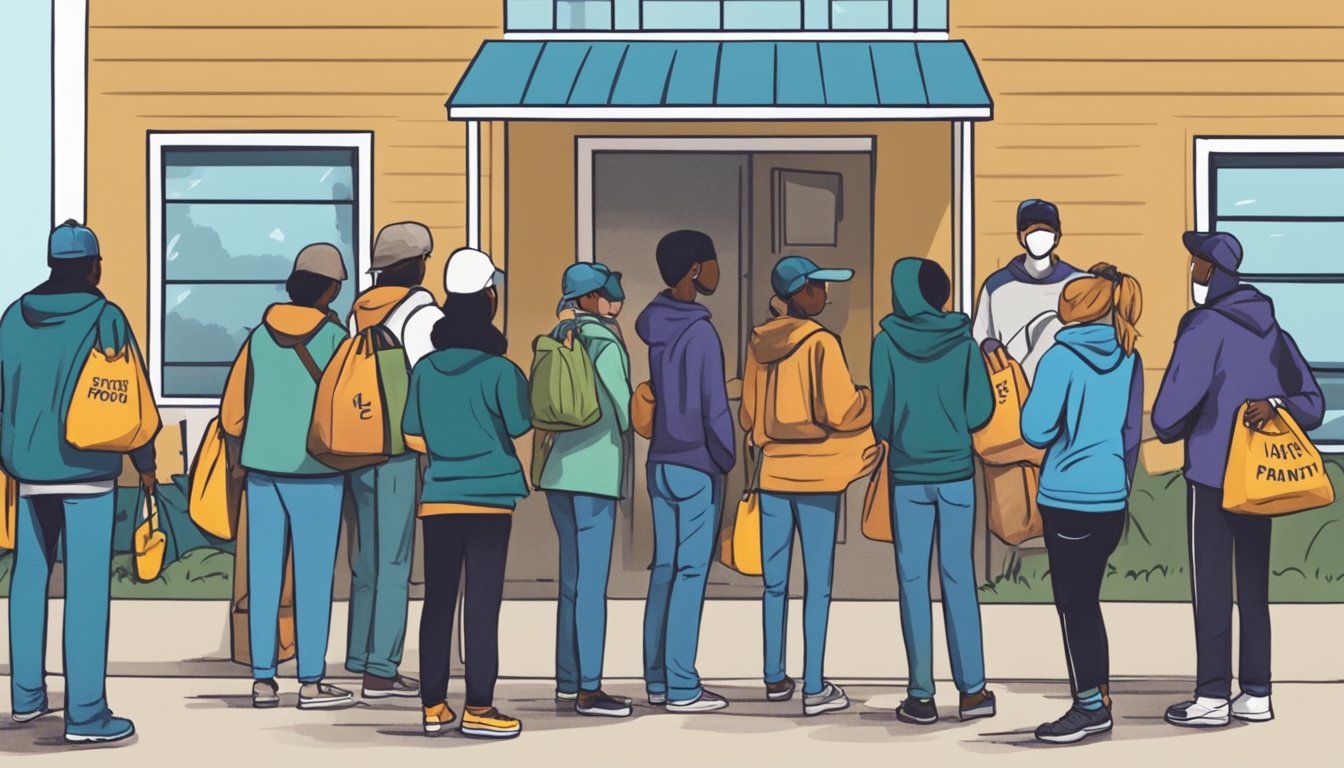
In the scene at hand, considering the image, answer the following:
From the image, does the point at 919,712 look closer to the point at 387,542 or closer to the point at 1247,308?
the point at 1247,308

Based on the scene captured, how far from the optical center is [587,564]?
805 cm

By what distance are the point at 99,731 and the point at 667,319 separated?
2974mm

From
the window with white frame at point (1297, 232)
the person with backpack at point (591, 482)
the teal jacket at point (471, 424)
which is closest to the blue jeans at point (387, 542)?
the person with backpack at point (591, 482)

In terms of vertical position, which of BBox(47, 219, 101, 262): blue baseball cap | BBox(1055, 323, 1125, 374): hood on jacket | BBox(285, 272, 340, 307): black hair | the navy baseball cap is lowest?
BBox(1055, 323, 1125, 374): hood on jacket

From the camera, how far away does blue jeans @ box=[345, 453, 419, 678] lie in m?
8.45

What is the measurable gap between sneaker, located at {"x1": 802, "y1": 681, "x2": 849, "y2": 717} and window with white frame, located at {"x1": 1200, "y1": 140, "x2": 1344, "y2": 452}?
5.23m

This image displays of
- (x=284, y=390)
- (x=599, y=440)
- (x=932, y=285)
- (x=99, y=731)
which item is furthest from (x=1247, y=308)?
(x=99, y=731)

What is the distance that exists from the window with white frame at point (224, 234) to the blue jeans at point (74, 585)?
14.9 feet

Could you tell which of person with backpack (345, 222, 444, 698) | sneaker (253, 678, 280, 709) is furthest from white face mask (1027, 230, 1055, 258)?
sneaker (253, 678, 280, 709)

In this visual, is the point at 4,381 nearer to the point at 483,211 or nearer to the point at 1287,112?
the point at 483,211

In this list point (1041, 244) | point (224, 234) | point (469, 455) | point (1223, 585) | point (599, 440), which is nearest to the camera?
point (469, 455)

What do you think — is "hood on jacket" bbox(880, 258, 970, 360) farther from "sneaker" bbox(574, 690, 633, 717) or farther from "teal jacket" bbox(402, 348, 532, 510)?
"sneaker" bbox(574, 690, 633, 717)

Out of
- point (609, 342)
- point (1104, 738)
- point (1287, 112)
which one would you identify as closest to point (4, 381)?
point (609, 342)

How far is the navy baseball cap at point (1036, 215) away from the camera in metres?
10.6
